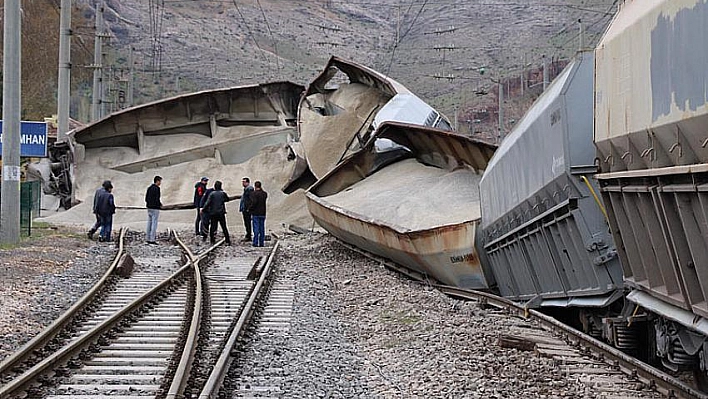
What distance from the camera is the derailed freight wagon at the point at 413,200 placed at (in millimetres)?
15844

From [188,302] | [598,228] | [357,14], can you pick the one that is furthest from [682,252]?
[357,14]

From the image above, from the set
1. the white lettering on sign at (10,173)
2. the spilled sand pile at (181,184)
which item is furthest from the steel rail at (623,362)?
the spilled sand pile at (181,184)

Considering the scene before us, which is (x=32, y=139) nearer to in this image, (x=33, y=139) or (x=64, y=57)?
(x=33, y=139)

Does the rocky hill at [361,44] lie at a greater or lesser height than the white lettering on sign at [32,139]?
greater

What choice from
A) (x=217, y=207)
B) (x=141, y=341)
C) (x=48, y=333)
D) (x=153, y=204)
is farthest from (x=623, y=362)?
(x=153, y=204)

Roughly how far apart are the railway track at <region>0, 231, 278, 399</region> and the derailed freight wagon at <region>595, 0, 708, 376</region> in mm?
3765

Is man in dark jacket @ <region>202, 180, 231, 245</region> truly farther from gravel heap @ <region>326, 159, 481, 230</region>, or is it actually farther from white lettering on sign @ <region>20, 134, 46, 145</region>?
white lettering on sign @ <region>20, 134, 46, 145</region>

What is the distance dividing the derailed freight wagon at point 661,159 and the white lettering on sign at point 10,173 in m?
15.6

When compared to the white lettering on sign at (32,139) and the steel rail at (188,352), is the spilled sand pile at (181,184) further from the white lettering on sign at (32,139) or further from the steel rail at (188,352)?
the steel rail at (188,352)

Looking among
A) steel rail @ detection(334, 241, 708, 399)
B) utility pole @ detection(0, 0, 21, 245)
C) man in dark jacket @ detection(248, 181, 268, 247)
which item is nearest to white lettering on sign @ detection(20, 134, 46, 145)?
utility pole @ detection(0, 0, 21, 245)

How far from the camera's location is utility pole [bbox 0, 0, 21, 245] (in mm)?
20750

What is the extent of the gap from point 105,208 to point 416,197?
8.92 m

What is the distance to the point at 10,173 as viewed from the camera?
21109mm

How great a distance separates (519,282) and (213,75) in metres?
88.4
